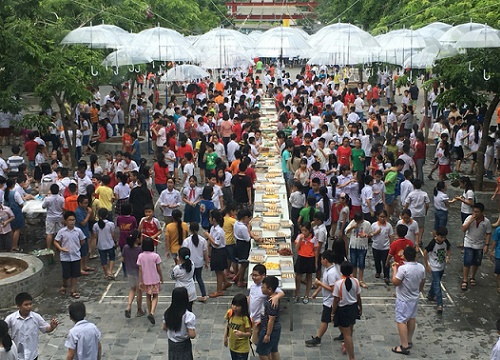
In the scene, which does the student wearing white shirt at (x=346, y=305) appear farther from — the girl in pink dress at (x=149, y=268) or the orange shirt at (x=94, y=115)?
the orange shirt at (x=94, y=115)

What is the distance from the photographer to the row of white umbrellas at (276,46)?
18.4 meters

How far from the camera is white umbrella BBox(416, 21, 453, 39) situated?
65.9 ft

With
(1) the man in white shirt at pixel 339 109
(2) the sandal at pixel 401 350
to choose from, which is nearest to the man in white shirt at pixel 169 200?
(2) the sandal at pixel 401 350

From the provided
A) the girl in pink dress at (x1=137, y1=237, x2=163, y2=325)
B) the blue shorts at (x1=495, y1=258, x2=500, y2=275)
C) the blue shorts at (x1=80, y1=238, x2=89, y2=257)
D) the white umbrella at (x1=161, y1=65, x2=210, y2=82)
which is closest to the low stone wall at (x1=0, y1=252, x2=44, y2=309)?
the blue shorts at (x1=80, y1=238, x2=89, y2=257)

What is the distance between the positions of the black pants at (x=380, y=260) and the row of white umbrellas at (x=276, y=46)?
562 cm

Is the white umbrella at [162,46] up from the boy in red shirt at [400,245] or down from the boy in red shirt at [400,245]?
up

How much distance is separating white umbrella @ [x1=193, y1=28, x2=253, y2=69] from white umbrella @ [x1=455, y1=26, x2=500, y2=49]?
882 centimetres

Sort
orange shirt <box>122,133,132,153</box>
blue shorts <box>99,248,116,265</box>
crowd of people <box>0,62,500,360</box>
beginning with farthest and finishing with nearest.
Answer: orange shirt <box>122,133,132,153</box>
blue shorts <box>99,248,116,265</box>
crowd of people <box>0,62,500,360</box>

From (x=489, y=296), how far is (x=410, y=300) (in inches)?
107

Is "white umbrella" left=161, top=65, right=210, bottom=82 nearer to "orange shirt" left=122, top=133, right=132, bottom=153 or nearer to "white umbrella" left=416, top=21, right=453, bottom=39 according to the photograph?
"orange shirt" left=122, top=133, right=132, bottom=153

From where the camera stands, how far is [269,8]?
7225 cm

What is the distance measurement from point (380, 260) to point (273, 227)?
6.22ft

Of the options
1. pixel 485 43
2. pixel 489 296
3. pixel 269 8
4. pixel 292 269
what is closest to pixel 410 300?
pixel 292 269

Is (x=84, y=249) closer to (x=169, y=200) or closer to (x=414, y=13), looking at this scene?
(x=169, y=200)
